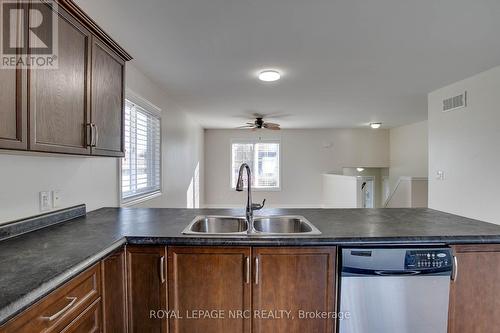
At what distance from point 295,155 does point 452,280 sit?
621 cm

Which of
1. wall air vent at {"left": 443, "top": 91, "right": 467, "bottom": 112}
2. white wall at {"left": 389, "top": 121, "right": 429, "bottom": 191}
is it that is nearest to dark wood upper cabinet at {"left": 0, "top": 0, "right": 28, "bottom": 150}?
wall air vent at {"left": 443, "top": 91, "right": 467, "bottom": 112}

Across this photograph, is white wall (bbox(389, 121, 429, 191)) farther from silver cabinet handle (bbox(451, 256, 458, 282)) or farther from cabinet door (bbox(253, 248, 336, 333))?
cabinet door (bbox(253, 248, 336, 333))

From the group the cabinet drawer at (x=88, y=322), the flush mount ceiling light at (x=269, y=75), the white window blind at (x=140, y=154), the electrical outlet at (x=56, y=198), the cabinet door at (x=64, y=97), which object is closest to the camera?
the cabinet drawer at (x=88, y=322)

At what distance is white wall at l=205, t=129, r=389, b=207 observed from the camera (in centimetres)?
761

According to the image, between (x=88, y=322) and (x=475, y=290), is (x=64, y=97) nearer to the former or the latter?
(x=88, y=322)

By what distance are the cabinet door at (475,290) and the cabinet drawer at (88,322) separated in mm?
1878

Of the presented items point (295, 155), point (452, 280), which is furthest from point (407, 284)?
point (295, 155)

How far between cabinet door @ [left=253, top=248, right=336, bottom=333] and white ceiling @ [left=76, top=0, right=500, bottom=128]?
1.60 metres

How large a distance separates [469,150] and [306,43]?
2.61 m

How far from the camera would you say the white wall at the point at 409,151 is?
6.16m

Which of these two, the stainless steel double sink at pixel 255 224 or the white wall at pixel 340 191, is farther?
the white wall at pixel 340 191

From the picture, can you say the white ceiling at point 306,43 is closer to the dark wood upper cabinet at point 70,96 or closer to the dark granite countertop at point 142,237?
the dark wood upper cabinet at point 70,96

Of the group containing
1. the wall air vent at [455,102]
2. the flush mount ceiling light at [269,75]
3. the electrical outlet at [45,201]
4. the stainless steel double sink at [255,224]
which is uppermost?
the flush mount ceiling light at [269,75]

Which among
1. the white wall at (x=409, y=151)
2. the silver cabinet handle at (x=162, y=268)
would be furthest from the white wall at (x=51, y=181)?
the white wall at (x=409, y=151)
